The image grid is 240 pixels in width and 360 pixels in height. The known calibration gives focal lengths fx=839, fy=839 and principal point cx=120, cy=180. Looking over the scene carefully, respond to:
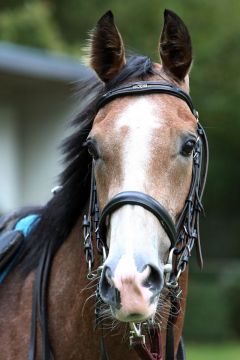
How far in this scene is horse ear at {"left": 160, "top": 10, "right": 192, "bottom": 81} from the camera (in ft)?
13.1

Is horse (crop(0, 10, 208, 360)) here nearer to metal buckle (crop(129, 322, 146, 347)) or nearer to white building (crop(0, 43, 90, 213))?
metal buckle (crop(129, 322, 146, 347))

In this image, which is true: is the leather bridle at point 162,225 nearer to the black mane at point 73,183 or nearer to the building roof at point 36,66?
the black mane at point 73,183

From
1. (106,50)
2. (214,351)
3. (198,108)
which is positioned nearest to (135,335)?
(106,50)

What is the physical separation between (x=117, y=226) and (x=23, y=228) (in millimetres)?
1212

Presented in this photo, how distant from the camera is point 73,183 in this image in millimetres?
4203

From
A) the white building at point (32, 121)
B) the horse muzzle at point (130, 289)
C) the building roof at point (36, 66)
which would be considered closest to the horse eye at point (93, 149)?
the horse muzzle at point (130, 289)

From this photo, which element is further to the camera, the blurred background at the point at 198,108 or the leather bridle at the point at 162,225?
the blurred background at the point at 198,108

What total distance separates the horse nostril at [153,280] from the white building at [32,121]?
12514 mm

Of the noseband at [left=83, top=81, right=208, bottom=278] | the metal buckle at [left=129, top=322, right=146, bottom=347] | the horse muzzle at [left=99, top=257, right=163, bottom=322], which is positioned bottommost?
the metal buckle at [left=129, top=322, right=146, bottom=347]

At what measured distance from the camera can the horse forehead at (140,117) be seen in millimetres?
3686

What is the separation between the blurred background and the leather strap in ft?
32.4

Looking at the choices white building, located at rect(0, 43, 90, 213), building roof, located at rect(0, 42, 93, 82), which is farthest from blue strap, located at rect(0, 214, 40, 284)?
white building, located at rect(0, 43, 90, 213)

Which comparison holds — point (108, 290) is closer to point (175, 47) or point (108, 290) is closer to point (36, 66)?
point (175, 47)

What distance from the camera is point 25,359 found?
13.1 feet
